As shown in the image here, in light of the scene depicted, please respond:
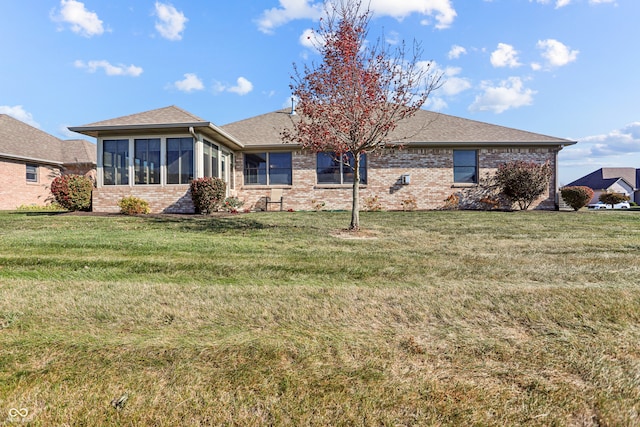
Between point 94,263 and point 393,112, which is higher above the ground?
point 393,112

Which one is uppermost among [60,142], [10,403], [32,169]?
[60,142]

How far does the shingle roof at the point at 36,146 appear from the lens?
59.9 feet

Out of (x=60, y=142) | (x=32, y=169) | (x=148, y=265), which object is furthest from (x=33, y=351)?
(x=60, y=142)

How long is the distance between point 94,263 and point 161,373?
3646mm

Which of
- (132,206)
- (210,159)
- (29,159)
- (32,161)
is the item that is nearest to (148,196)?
(132,206)

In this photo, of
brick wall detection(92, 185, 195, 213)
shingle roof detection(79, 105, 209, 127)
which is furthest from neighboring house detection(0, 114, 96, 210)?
shingle roof detection(79, 105, 209, 127)

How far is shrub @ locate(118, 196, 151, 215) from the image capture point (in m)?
12.8

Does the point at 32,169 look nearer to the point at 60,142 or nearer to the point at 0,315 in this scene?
the point at 60,142

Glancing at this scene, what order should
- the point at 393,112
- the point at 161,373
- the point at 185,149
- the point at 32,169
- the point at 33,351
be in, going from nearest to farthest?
the point at 161,373
the point at 33,351
the point at 393,112
the point at 185,149
the point at 32,169

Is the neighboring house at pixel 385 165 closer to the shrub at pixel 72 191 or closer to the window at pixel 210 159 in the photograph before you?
the window at pixel 210 159

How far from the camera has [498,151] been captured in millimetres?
16078

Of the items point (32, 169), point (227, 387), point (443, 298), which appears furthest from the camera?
point (32, 169)

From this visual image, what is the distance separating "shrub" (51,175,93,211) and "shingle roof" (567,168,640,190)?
55439 millimetres

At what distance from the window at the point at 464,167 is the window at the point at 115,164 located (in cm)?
1413
